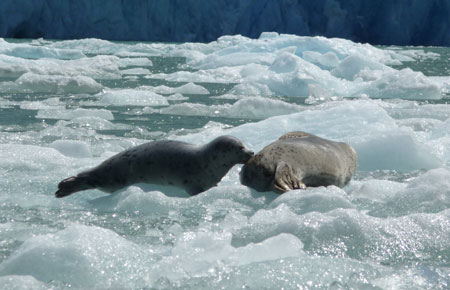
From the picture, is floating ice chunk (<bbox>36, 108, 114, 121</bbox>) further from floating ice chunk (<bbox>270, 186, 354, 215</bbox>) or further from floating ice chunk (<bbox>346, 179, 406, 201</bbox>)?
floating ice chunk (<bbox>270, 186, 354, 215</bbox>)

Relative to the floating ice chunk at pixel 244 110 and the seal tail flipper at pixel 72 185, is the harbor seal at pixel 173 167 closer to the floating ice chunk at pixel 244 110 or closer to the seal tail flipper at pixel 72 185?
the seal tail flipper at pixel 72 185

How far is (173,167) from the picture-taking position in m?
3.03

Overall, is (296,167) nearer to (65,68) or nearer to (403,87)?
(403,87)

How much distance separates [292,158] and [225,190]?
→ 17.1 inches

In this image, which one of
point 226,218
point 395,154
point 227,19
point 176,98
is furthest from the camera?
point 227,19

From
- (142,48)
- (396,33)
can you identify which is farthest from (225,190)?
(396,33)

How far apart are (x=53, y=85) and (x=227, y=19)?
1667 cm

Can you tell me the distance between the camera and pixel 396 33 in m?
25.7

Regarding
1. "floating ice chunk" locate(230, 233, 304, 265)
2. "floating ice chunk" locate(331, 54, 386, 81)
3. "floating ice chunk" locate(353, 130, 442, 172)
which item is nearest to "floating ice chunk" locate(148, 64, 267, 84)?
"floating ice chunk" locate(331, 54, 386, 81)

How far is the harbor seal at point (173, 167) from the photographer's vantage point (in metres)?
3.01

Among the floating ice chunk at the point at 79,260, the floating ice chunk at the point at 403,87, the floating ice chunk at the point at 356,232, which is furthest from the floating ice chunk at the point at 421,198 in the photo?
the floating ice chunk at the point at 403,87

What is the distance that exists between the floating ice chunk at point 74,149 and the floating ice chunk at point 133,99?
315 cm

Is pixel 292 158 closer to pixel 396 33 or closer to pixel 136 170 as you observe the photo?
pixel 136 170

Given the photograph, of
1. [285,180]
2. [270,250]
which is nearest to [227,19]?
[285,180]
